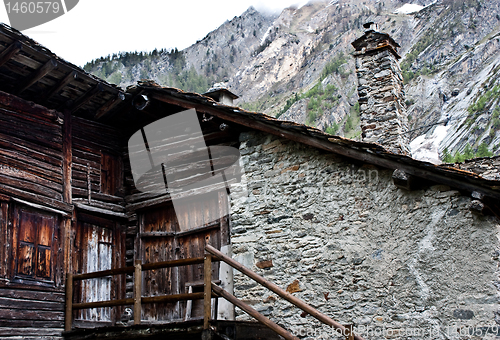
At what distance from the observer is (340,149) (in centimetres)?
678

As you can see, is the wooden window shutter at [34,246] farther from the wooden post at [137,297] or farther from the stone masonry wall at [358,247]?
the stone masonry wall at [358,247]

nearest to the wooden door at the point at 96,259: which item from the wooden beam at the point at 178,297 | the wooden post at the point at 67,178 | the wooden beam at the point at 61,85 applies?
the wooden post at the point at 67,178

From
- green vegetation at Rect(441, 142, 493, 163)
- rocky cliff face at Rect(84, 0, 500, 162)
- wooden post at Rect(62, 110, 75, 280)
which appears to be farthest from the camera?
rocky cliff face at Rect(84, 0, 500, 162)

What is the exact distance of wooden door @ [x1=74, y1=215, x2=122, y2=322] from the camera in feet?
25.3

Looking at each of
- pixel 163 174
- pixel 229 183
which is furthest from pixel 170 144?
pixel 229 183

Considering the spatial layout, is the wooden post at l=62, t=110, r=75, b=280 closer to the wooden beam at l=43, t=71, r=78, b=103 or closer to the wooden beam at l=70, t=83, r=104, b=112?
the wooden beam at l=70, t=83, r=104, b=112

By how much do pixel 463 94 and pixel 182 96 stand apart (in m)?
19.6

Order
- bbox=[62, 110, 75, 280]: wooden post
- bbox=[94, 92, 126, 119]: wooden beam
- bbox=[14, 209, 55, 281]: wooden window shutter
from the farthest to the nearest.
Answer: bbox=[94, 92, 126, 119]: wooden beam → bbox=[62, 110, 75, 280]: wooden post → bbox=[14, 209, 55, 281]: wooden window shutter

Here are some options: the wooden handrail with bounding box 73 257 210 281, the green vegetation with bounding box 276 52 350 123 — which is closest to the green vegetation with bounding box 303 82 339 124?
the green vegetation with bounding box 276 52 350 123

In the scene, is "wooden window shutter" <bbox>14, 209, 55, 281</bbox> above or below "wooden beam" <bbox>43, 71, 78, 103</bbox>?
below

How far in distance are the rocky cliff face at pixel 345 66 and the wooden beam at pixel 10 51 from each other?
10229 millimetres

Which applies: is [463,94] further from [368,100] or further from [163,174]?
[163,174]

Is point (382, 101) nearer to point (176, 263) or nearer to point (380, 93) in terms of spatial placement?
point (380, 93)

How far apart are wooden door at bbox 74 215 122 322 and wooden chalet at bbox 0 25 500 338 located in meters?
0.02
